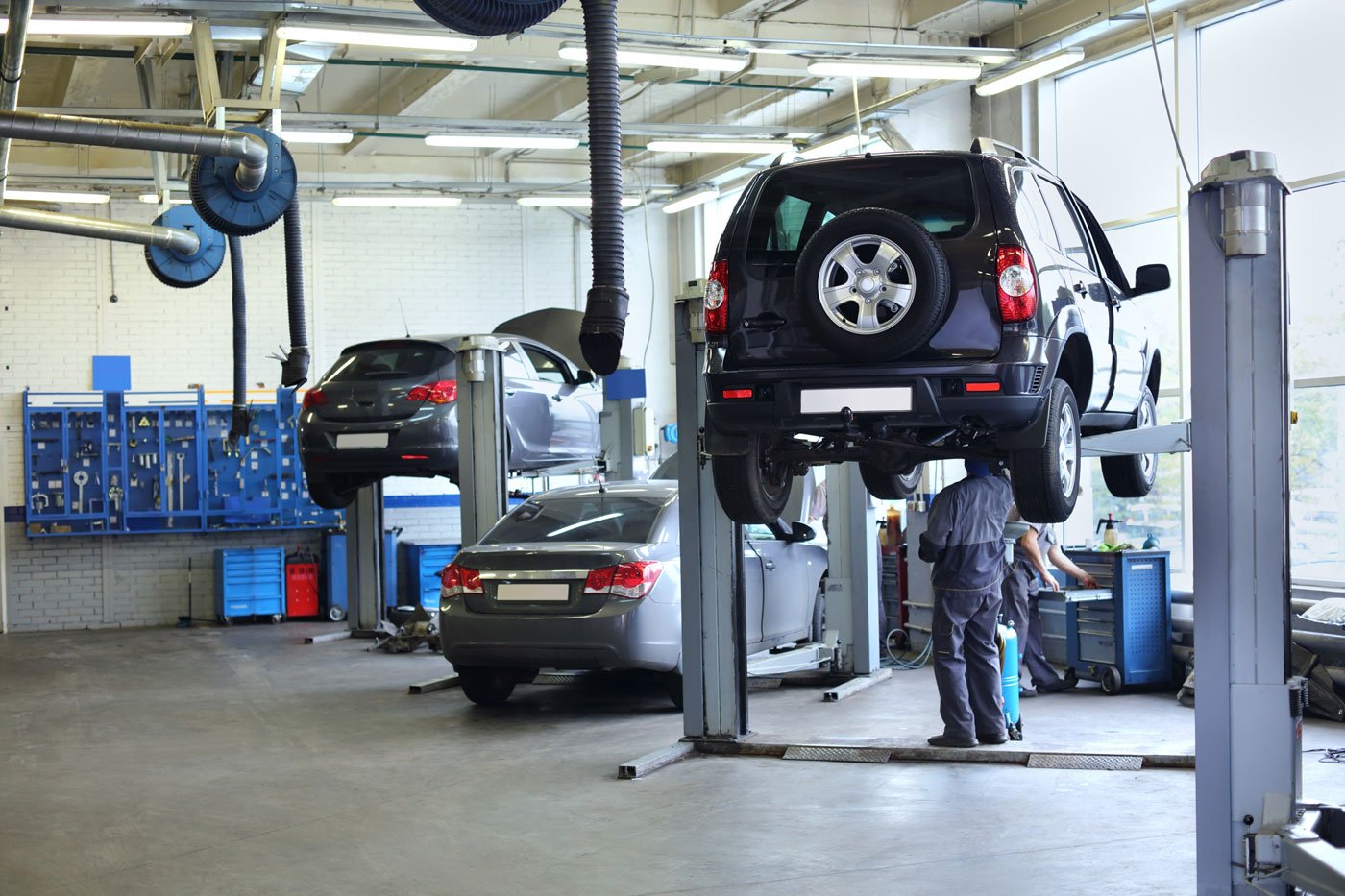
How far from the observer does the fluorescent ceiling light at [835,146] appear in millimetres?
13141

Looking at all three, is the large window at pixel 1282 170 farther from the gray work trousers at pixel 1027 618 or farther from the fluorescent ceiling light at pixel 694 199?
the fluorescent ceiling light at pixel 694 199

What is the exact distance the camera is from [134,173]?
15320 millimetres

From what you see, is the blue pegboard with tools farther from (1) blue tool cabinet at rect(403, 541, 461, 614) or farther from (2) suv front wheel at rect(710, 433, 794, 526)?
(2) suv front wheel at rect(710, 433, 794, 526)

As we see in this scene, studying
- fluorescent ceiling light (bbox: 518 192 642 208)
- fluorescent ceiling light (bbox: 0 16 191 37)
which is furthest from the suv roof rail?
fluorescent ceiling light (bbox: 518 192 642 208)

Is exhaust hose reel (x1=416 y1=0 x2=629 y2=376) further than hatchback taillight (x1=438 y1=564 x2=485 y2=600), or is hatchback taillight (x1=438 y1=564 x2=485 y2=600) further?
hatchback taillight (x1=438 y1=564 x2=485 y2=600)

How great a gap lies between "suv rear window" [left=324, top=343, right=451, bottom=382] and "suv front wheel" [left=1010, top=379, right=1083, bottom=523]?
262 inches

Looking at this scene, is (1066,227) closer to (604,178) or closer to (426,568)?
(604,178)

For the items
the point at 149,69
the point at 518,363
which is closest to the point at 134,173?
the point at 149,69

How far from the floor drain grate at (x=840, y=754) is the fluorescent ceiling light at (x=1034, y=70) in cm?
560

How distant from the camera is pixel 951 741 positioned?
24.0 feet

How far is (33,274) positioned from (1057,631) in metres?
12.2

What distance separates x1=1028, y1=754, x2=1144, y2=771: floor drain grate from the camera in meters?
6.80

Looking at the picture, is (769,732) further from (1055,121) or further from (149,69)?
(149,69)

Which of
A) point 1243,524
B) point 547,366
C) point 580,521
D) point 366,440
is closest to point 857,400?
point 1243,524
